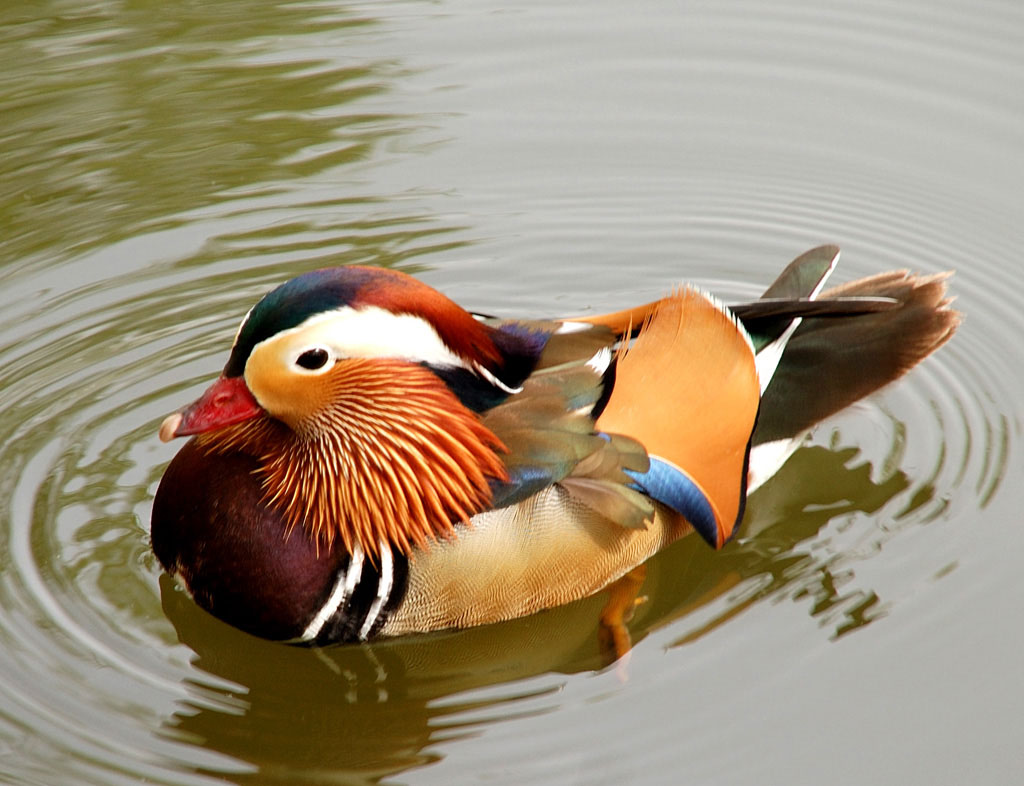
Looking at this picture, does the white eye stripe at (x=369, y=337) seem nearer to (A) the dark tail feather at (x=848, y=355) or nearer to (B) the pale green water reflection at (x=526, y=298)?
(B) the pale green water reflection at (x=526, y=298)

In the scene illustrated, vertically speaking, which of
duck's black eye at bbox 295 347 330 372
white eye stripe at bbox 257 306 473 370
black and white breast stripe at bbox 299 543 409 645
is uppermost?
A: white eye stripe at bbox 257 306 473 370

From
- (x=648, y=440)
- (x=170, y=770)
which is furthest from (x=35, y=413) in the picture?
(x=648, y=440)

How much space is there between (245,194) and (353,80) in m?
1.16

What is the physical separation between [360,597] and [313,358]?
2.43 ft

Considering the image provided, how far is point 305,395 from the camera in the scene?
415cm

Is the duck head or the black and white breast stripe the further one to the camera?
the black and white breast stripe

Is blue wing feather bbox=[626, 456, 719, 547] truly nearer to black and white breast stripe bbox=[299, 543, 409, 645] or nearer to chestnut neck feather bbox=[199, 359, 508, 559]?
chestnut neck feather bbox=[199, 359, 508, 559]

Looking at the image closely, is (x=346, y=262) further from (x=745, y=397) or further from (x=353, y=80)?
(x=745, y=397)

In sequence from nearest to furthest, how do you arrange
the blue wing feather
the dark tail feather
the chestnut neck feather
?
the chestnut neck feather < the blue wing feather < the dark tail feather

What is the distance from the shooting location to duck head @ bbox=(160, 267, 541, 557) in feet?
13.1

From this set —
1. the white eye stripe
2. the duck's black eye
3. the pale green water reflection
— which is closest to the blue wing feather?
the pale green water reflection

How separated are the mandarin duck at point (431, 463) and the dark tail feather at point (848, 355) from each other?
401 mm

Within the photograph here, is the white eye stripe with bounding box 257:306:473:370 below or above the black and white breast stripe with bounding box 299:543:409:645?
above

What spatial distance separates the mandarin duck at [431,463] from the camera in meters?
4.12
